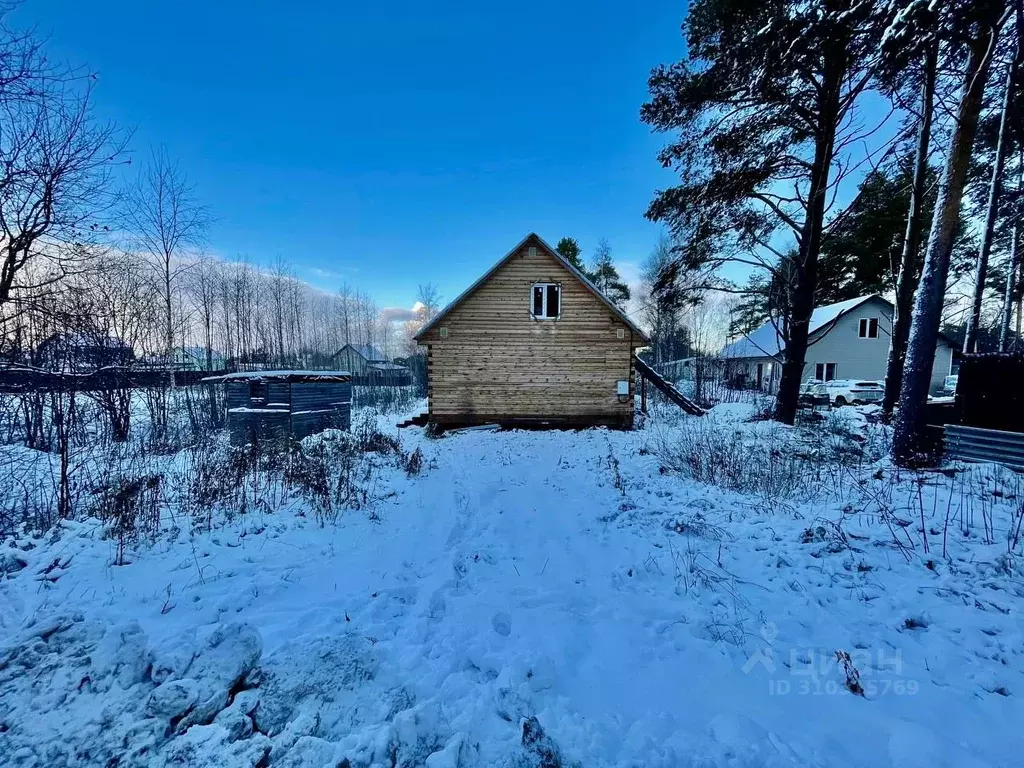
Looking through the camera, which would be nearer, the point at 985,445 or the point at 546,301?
the point at 985,445

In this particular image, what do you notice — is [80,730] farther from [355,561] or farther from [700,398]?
[700,398]

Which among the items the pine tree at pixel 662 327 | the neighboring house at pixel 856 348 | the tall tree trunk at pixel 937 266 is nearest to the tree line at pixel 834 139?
the tall tree trunk at pixel 937 266

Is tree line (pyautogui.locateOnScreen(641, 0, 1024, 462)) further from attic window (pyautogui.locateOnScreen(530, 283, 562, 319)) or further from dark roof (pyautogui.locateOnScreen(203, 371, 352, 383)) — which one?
dark roof (pyautogui.locateOnScreen(203, 371, 352, 383))

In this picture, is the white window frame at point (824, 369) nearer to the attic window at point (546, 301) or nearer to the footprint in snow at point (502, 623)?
the attic window at point (546, 301)

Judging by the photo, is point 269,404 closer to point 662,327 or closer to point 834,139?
point 834,139

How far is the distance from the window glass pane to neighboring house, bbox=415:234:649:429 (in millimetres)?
36

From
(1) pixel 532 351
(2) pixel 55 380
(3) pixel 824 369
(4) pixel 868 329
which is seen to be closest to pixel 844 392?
(3) pixel 824 369

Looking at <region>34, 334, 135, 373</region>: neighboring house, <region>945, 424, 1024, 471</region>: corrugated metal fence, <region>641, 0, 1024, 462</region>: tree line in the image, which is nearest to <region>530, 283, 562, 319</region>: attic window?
<region>641, 0, 1024, 462</region>: tree line

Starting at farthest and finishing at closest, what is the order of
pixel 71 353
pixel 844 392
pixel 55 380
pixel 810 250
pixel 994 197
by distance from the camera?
pixel 844 392 < pixel 810 250 < pixel 994 197 < pixel 71 353 < pixel 55 380

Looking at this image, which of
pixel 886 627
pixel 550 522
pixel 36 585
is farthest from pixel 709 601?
pixel 36 585

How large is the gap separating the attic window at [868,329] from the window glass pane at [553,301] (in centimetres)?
2410

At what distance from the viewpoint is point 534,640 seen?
9.41ft

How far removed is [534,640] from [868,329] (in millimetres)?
32250

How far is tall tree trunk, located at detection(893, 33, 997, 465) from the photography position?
6.00m
